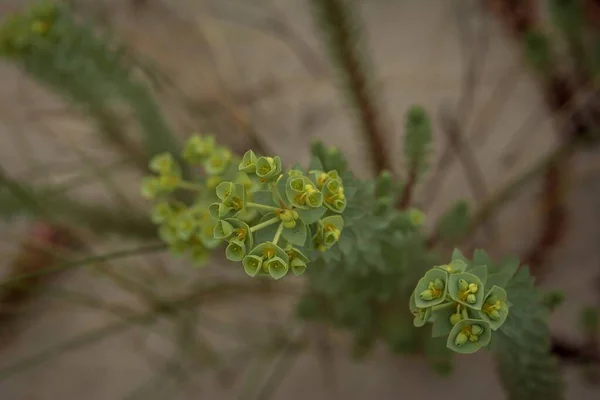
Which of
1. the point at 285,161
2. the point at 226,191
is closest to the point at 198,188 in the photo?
the point at 226,191

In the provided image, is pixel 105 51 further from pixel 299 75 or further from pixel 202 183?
pixel 299 75

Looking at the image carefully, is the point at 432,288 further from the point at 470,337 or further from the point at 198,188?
the point at 198,188

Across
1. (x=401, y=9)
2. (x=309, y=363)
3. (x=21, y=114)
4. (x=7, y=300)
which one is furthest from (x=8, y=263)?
(x=401, y=9)

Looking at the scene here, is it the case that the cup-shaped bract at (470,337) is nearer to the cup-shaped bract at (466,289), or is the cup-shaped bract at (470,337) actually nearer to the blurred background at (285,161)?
the cup-shaped bract at (466,289)

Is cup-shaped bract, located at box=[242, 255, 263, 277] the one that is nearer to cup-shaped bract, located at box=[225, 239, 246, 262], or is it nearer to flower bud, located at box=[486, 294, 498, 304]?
cup-shaped bract, located at box=[225, 239, 246, 262]

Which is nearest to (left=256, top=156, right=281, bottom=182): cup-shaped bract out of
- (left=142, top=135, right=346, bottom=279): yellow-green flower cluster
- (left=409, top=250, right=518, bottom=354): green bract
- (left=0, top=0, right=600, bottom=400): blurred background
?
(left=142, top=135, right=346, bottom=279): yellow-green flower cluster
